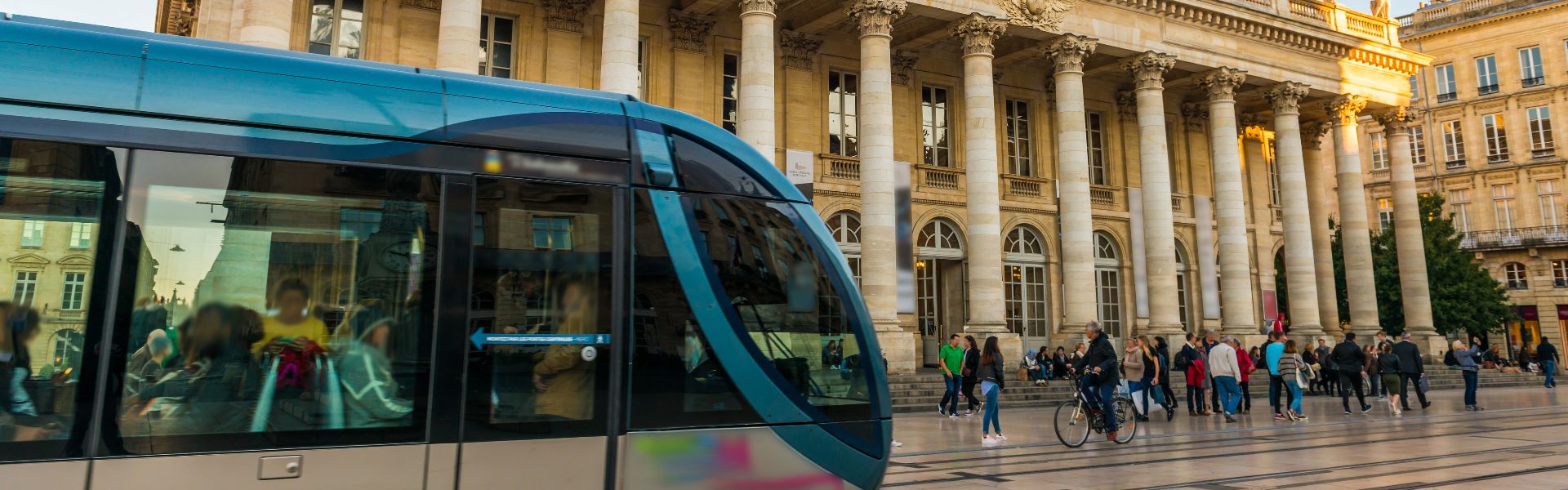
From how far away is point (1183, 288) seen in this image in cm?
2944

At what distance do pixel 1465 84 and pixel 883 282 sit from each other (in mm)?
38297

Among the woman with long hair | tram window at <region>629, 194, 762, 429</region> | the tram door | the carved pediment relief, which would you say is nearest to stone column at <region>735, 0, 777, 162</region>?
the carved pediment relief

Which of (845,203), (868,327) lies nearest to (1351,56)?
(845,203)

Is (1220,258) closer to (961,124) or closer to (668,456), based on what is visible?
(961,124)

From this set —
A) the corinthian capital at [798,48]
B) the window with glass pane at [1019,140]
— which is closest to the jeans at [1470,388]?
the window with glass pane at [1019,140]

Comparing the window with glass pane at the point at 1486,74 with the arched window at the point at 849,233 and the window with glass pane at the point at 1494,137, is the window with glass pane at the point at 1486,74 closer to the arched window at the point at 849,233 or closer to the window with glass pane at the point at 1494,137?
the window with glass pane at the point at 1494,137

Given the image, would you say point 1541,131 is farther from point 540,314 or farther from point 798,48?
point 540,314

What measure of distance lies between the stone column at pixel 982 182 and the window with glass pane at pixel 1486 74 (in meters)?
33.5

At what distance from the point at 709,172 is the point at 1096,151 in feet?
83.0

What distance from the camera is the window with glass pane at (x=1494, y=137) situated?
4253 cm

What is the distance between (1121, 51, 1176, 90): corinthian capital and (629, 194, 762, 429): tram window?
75.4ft

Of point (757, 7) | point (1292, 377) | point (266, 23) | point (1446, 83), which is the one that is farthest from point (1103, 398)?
point (1446, 83)

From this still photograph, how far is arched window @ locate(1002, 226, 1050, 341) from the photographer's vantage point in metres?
25.7

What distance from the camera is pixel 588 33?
68.8 ft
